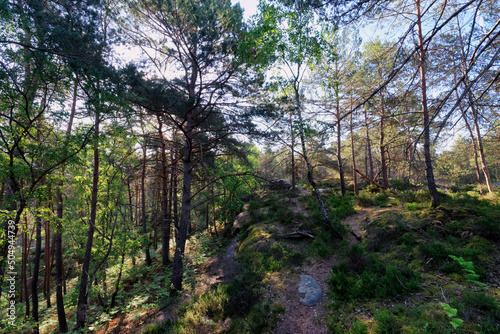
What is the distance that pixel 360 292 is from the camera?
4.75m

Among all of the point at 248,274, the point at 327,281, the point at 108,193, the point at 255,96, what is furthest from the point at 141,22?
the point at 327,281

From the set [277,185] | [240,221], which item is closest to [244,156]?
[277,185]

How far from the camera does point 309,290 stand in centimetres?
550

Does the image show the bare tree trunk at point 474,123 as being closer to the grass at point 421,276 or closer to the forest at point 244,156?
the forest at point 244,156

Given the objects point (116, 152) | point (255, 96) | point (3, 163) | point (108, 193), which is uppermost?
point (255, 96)

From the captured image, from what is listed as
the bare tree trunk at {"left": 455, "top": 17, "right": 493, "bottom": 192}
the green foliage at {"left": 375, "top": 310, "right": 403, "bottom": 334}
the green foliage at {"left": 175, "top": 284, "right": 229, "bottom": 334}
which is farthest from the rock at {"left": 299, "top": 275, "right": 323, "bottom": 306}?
the bare tree trunk at {"left": 455, "top": 17, "right": 493, "bottom": 192}

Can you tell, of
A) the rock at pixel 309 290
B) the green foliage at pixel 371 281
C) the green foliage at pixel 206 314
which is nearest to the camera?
the green foliage at pixel 371 281

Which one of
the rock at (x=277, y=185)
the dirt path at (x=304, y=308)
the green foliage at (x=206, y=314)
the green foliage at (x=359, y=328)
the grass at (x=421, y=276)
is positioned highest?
the rock at (x=277, y=185)

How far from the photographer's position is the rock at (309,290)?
5165 mm

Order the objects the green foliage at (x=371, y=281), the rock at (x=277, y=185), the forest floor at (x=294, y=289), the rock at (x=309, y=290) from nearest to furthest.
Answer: the green foliage at (x=371, y=281) → the forest floor at (x=294, y=289) → the rock at (x=309, y=290) → the rock at (x=277, y=185)

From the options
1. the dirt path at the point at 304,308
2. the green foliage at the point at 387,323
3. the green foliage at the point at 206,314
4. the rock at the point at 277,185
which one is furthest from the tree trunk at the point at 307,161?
the green foliage at the point at 206,314

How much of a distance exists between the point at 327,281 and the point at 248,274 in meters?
2.63

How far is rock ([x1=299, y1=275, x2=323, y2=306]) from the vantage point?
16.9 feet

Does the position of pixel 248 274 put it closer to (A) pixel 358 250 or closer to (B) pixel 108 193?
(A) pixel 358 250
